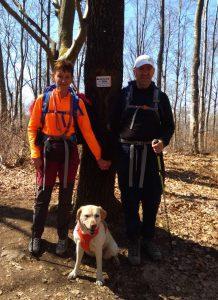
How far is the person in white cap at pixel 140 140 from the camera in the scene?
14.4 feet

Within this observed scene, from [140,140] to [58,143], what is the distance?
3.24 ft

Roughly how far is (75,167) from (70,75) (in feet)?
3.61

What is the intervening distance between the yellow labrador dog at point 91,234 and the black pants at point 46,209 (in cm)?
44

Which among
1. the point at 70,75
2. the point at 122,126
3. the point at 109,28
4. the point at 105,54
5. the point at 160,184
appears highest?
the point at 109,28

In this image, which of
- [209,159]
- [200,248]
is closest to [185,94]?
[209,159]

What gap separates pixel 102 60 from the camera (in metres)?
4.76

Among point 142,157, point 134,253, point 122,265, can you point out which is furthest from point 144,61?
point 122,265

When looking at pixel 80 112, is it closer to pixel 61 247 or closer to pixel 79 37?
pixel 61 247

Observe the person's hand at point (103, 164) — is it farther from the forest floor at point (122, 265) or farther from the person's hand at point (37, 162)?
the forest floor at point (122, 265)

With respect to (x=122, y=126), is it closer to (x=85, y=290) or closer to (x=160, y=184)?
(x=160, y=184)

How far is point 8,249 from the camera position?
471cm

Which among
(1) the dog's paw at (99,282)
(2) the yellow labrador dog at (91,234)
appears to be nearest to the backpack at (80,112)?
(2) the yellow labrador dog at (91,234)

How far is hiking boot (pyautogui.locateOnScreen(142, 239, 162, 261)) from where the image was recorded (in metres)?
4.66

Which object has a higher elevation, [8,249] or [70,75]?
[70,75]
